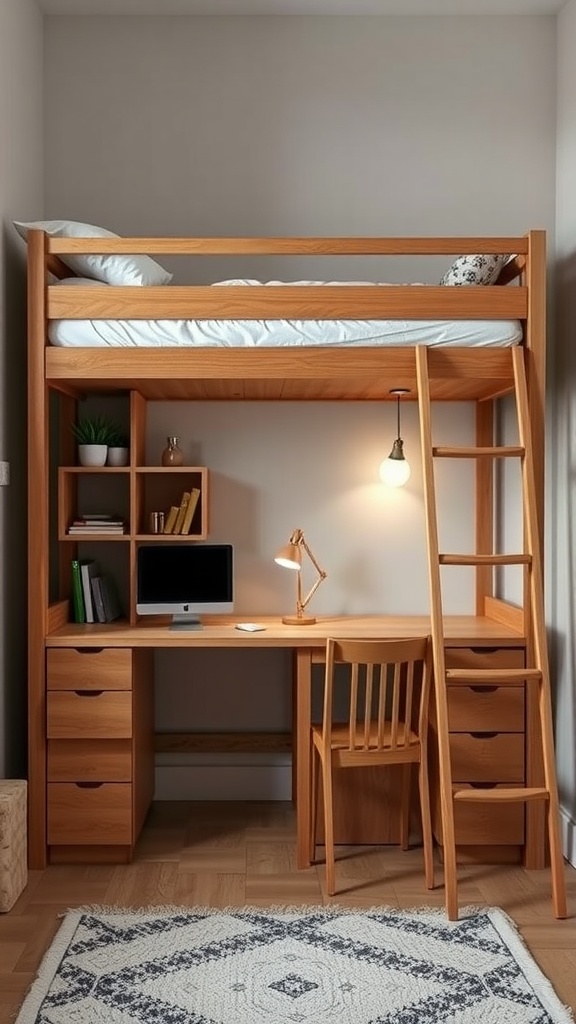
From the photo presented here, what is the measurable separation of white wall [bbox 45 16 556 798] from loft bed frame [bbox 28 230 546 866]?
75cm

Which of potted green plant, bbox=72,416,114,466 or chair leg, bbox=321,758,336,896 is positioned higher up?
potted green plant, bbox=72,416,114,466

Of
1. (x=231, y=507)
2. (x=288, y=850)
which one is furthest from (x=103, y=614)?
(x=288, y=850)

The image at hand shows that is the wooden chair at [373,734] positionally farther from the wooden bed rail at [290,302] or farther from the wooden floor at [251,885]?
the wooden bed rail at [290,302]

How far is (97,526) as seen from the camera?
12.5 ft

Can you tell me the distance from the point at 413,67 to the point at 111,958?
3478mm

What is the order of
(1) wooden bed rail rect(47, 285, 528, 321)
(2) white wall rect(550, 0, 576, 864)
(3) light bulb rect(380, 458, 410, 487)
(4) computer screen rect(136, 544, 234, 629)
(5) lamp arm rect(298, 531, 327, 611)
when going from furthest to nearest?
(3) light bulb rect(380, 458, 410, 487) → (5) lamp arm rect(298, 531, 327, 611) → (4) computer screen rect(136, 544, 234, 629) → (2) white wall rect(550, 0, 576, 864) → (1) wooden bed rail rect(47, 285, 528, 321)

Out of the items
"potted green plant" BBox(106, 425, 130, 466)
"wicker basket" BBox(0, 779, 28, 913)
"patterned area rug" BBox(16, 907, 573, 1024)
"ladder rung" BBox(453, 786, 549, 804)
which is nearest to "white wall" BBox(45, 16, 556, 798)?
"potted green plant" BBox(106, 425, 130, 466)

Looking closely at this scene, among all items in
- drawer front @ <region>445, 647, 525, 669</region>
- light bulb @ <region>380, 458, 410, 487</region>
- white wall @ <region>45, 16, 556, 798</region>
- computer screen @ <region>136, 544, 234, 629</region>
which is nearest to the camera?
drawer front @ <region>445, 647, 525, 669</region>

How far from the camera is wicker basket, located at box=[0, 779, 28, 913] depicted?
2.98 meters

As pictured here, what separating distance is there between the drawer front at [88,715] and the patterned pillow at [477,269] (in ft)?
6.01

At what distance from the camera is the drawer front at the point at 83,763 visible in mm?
3369

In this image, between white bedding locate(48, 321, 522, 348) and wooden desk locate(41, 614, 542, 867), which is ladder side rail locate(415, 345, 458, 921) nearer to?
white bedding locate(48, 321, 522, 348)

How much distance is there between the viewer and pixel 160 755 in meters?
4.12

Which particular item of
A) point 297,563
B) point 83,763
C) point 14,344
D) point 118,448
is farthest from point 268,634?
point 14,344
